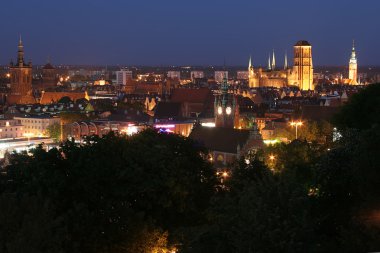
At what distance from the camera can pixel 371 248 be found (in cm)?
1266

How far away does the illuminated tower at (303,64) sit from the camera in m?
111

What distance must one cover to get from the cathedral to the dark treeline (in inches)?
3634

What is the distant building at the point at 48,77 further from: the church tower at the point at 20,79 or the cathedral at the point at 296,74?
the cathedral at the point at 296,74

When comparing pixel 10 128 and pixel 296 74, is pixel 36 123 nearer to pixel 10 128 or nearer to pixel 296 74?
pixel 10 128

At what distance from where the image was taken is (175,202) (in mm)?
18109

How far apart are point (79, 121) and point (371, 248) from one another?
1815 inches

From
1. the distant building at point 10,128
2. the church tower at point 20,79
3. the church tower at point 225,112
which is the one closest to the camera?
the church tower at point 225,112

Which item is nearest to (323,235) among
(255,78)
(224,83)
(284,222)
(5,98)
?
(284,222)

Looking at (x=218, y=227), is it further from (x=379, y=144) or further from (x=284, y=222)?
(x=379, y=144)

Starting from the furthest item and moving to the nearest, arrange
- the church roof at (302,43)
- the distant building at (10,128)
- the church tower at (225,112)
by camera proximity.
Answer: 1. the church roof at (302,43)
2. the distant building at (10,128)
3. the church tower at (225,112)

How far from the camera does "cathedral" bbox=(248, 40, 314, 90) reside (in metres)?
111

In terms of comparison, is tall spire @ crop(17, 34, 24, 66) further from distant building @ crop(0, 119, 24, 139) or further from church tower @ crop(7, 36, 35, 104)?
distant building @ crop(0, 119, 24, 139)

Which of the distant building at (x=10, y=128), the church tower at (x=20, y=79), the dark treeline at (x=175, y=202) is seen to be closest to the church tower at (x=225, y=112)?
the dark treeline at (x=175, y=202)

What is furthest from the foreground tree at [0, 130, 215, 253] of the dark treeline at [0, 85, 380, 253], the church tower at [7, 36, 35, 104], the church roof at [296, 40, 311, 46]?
the church roof at [296, 40, 311, 46]
